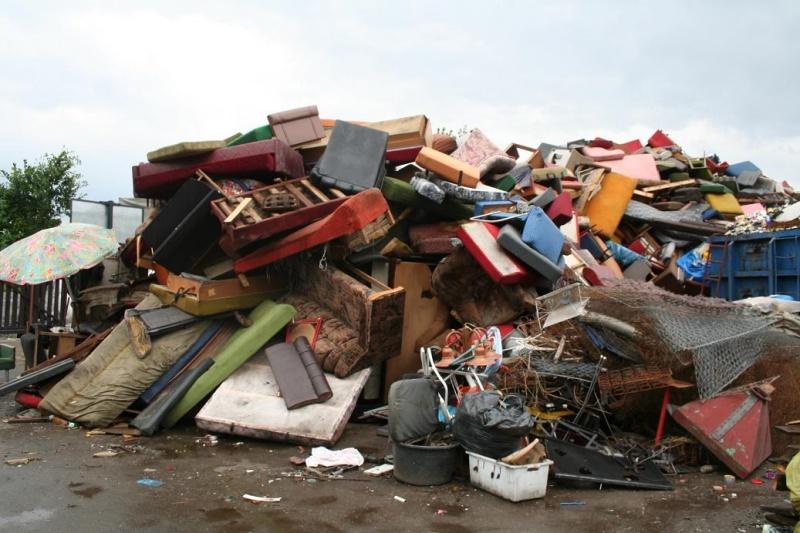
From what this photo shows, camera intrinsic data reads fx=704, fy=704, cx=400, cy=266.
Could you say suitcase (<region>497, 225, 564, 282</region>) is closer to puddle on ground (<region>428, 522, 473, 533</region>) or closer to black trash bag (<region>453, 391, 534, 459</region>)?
black trash bag (<region>453, 391, 534, 459</region>)

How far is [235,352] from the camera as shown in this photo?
261 inches

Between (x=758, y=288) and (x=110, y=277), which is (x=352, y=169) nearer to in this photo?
(x=110, y=277)

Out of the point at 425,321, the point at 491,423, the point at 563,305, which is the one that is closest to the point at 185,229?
the point at 425,321

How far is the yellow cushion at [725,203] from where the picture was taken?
424 inches

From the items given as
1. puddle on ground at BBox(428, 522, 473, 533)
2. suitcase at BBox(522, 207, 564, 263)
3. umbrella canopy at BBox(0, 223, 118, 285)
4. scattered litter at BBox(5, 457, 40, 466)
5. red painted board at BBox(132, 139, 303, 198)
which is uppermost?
red painted board at BBox(132, 139, 303, 198)

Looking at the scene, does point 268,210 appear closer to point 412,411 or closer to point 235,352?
point 235,352

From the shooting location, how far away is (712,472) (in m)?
5.21

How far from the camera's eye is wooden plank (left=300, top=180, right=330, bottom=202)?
23.4ft

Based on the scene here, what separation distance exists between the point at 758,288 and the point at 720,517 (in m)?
4.21

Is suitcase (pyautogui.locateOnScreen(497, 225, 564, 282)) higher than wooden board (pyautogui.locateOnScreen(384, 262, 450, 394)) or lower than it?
higher

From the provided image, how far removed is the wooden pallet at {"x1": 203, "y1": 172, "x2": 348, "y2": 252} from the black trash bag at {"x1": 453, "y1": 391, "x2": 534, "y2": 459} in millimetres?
2817

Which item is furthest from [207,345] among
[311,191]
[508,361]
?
Answer: [508,361]

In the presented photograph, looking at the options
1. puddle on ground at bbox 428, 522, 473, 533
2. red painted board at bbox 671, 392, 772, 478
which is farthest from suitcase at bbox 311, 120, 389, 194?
puddle on ground at bbox 428, 522, 473, 533

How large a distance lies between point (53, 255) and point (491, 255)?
4.65m
